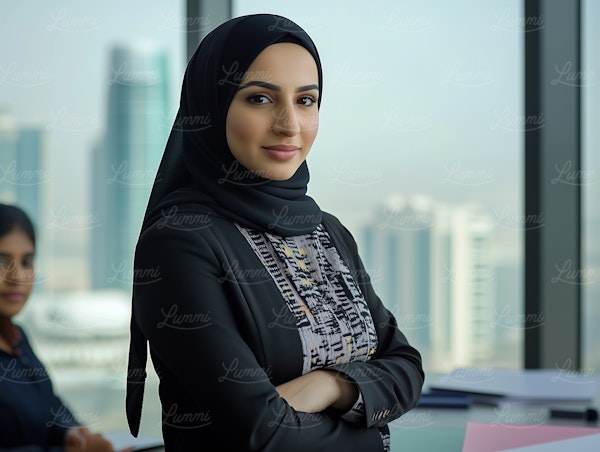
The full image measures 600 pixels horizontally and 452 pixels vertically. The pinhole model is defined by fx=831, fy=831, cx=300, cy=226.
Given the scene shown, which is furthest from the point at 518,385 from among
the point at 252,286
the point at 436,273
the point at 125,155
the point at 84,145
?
the point at 84,145

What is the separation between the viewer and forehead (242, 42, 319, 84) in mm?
1195

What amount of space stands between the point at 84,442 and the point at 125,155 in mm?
1784

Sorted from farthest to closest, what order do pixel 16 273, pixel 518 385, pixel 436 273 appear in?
1. pixel 436 273
2. pixel 518 385
3. pixel 16 273

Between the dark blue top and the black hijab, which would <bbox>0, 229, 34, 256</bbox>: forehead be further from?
the black hijab

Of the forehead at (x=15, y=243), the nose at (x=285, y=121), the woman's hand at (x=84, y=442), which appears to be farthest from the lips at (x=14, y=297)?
the nose at (x=285, y=121)

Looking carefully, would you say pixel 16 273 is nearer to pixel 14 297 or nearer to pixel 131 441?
pixel 14 297

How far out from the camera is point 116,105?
3.05 m

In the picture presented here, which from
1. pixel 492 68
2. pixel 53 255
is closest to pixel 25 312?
pixel 53 255

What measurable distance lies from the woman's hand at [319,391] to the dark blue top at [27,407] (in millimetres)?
466

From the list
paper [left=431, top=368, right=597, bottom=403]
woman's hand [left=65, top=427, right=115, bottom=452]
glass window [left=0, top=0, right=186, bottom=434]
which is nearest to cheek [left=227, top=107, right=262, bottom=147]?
woman's hand [left=65, top=427, right=115, bottom=452]

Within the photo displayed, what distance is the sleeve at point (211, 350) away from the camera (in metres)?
1.08

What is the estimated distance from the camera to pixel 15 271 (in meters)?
1.56

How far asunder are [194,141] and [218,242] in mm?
181

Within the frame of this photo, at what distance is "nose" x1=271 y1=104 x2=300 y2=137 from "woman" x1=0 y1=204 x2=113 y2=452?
56 cm
